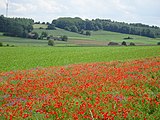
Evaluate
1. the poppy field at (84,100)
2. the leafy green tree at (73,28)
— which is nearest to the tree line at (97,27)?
the leafy green tree at (73,28)

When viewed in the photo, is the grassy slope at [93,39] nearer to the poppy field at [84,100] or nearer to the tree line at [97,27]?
the tree line at [97,27]

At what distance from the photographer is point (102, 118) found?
7.94 m

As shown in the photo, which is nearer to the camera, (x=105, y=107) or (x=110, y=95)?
(x=105, y=107)

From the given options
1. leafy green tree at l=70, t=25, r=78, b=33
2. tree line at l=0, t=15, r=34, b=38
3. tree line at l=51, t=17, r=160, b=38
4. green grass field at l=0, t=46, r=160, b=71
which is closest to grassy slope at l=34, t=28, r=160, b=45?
tree line at l=0, t=15, r=34, b=38

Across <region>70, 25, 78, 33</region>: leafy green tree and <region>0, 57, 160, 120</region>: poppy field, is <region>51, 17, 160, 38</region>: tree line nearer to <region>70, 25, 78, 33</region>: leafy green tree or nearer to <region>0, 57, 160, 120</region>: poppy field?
<region>70, 25, 78, 33</region>: leafy green tree

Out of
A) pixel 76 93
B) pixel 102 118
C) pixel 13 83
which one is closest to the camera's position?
pixel 102 118

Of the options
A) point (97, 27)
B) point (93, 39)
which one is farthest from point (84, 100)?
point (97, 27)

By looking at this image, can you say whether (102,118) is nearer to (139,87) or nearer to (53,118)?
(53,118)

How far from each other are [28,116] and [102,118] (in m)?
2.55

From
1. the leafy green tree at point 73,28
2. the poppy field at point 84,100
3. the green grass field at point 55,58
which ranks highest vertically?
the leafy green tree at point 73,28

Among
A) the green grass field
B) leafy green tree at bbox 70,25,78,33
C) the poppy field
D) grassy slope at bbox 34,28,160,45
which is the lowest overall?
the green grass field

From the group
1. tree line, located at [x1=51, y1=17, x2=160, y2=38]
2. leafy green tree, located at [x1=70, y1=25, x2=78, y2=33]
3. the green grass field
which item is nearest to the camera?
the green grass field

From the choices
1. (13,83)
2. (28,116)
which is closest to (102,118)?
(28,116)

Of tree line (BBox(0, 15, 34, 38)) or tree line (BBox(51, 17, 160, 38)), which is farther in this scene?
tree line (BBox(51, 17, 160, 38))
